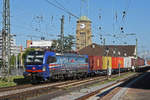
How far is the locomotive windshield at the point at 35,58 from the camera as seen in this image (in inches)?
956

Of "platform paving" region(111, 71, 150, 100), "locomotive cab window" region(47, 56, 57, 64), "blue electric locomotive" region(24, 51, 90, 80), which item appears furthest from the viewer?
"locomotive cab window" region(47, 56, 57, 64)

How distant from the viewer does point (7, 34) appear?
24672 mm

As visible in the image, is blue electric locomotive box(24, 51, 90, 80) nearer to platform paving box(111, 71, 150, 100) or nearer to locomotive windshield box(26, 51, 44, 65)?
locomotive windshield box(26, 51, 44, 65)

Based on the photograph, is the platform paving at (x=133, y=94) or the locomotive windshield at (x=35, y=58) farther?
the locomotive windshield at (x=35, y=58)

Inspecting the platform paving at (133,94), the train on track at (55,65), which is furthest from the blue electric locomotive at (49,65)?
the platform paving at (133,94)

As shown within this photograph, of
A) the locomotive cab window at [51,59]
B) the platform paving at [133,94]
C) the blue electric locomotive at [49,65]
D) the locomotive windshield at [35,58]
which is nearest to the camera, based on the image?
the platform paving at [133,94]

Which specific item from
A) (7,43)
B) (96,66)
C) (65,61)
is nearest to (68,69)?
(65,61)

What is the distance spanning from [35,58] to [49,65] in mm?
1505

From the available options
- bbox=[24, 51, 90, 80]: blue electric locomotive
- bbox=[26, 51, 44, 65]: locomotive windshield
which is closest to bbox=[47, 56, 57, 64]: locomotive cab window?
bbox=[24, 51, 90, 80]: blue electric locomotive

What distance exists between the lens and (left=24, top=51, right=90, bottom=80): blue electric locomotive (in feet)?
79.0

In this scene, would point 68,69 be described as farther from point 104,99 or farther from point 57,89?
point 104,99

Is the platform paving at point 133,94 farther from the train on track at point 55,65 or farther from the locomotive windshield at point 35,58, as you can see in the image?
the locomotive windshield at point 35,58

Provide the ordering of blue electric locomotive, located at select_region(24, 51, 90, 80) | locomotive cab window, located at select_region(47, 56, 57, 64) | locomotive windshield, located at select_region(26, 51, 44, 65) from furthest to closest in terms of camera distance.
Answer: locomotive cab window, located at select_region(47, 56, 57, 64), locomotive windshield, located at select_region(26, 51, 44, 65), blue electric locomotive, located at select_region(24, 51, 90, 80)

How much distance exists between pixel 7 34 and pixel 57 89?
26.1ft
